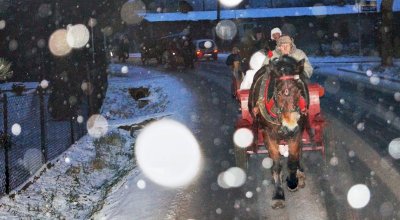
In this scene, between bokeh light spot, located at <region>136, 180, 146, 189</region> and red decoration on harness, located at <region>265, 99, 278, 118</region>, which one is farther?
bokeh light spot, located at <region>136, 180, 146, 189</region>

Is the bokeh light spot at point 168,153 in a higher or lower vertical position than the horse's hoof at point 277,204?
lower

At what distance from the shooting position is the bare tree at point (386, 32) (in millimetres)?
25531

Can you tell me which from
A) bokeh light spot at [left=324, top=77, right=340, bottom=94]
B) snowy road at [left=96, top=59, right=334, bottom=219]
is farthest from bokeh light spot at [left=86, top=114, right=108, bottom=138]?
bokeh light spot at [left=324, top=77, right=340, bottom=94]

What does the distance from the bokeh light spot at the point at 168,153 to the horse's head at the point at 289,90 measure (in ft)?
7.75

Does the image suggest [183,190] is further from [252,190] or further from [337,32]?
[337,32]

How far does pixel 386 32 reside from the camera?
84.5 feet

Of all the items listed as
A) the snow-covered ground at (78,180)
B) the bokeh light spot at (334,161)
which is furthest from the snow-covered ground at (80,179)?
the bokeh light spot at (334,161)

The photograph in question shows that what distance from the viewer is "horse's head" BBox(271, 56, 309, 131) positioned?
5934 millimetres

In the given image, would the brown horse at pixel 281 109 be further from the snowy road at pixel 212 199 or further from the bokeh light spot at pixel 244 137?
the bokeh light spot at pixel 244 137

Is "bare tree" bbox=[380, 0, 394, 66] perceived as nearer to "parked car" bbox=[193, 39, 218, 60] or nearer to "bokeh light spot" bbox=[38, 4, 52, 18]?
"parked car" bbox=[193, 39, 218, 60]

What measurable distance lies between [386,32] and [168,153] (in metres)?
19.8

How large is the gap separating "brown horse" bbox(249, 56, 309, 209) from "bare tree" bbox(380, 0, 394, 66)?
20.8m

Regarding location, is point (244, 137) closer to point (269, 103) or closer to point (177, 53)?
point (269, 103)

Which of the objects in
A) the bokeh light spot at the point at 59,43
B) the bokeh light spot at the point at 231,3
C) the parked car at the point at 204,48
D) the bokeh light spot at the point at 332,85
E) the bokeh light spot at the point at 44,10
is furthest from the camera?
the bokeh light spot at the point at 231,3
